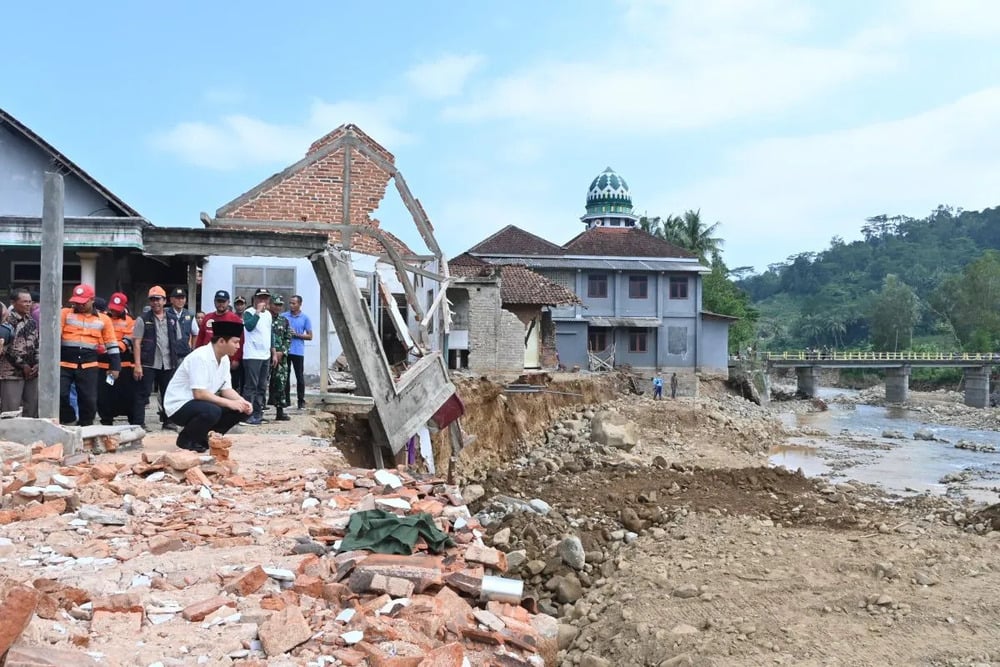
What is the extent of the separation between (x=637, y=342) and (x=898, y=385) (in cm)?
2100

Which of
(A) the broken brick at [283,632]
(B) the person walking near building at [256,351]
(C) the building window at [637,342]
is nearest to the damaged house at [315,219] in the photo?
(B) the person walking near building at [256,351]

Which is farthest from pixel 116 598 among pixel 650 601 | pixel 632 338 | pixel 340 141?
pixel 632 338

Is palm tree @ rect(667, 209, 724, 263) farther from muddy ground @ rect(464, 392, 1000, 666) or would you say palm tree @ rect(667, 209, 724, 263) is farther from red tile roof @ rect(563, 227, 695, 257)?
muddy ground @ rect(464, 392, 1000, 666)

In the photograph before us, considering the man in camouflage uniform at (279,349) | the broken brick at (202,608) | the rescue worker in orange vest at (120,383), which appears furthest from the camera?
the man in camouflage uniform at (279,349)

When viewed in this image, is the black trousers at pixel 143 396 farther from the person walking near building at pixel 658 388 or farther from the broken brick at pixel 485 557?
the person walking near building at pixel 658 388

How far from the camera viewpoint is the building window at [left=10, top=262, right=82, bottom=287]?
13.0 meters

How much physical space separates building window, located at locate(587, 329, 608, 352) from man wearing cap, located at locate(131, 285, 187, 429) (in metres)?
27.3

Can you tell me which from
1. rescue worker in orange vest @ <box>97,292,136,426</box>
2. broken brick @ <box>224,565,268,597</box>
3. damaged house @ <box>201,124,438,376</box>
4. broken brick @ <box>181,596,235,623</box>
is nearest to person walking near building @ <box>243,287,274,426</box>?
rescue worker in orange vest @ <box>97,292,136,426</box>

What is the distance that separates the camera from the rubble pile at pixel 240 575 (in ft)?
10.4

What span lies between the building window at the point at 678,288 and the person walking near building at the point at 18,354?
3048cm

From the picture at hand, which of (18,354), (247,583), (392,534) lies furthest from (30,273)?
(247,583)

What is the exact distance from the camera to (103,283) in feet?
42.1

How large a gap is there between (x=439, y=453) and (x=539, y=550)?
5.62m

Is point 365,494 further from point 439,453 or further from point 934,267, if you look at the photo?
point 934,267
